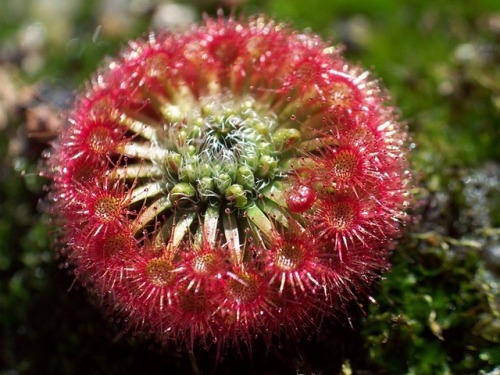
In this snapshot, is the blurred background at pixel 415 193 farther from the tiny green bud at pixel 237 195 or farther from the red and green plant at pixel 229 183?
the tiny green bud at pixel 237 195

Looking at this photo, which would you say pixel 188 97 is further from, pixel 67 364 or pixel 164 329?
pixel 67 364

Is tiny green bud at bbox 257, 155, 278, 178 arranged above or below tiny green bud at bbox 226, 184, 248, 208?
above

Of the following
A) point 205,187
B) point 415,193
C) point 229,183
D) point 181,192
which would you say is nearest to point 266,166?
point 229,183

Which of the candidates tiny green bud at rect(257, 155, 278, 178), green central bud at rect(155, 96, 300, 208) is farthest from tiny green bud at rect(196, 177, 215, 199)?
tiny green bud at rect(257, 155, 278, 178)

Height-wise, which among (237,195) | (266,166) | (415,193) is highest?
(415,193)

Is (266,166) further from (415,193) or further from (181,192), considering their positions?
(415,193)

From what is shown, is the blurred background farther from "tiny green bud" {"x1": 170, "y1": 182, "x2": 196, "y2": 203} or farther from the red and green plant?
"tiny green bud" {"x1": 170, "y1": 182, "x2": 196, "y2": 203}

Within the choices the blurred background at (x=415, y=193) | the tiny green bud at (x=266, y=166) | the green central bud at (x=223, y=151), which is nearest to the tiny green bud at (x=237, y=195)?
the green central bud at (x=223, y=151)
